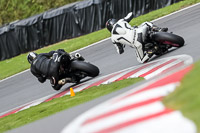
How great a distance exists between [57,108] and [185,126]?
4496mm

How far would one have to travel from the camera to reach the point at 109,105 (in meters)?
4.96

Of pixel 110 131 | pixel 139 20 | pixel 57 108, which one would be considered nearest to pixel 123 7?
pixel 139 20

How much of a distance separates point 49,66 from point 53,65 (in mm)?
151

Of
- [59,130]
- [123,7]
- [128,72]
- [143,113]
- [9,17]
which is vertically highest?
[143,113]

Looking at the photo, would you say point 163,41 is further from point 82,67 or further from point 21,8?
point 21,8

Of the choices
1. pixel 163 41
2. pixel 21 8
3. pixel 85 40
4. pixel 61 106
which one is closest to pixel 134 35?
pixel 163 41

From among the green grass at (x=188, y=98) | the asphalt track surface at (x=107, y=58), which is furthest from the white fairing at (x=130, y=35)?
the green grass at (x=188, y=98)

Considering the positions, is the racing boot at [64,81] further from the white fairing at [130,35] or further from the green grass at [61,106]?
the green grass at [61,106]

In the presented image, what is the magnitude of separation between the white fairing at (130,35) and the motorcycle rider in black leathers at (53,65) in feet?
3.95

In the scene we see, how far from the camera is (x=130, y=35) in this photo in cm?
995

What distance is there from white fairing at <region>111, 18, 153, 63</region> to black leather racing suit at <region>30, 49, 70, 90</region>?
3.96 ft

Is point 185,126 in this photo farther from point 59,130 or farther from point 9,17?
point 9,17

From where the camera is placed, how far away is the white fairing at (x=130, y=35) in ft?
32.5

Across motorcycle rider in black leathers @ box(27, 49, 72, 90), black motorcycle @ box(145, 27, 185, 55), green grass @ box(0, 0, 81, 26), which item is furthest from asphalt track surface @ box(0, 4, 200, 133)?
green grass @ box(0, 0, 81, 26)
